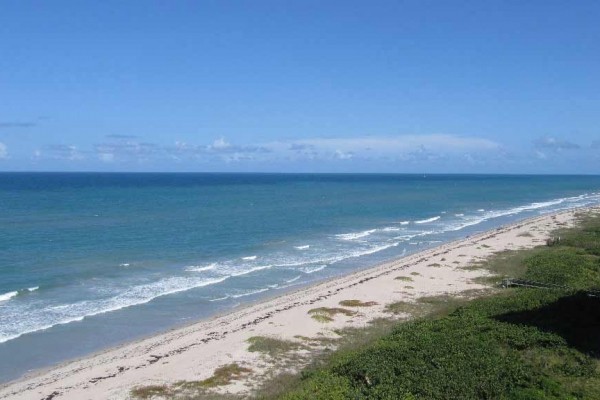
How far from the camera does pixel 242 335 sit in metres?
27.0

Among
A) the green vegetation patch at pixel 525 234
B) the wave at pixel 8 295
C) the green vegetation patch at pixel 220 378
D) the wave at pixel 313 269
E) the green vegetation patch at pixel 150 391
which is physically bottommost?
the wave at pixel 313 269

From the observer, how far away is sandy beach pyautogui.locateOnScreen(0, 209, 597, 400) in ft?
70.4

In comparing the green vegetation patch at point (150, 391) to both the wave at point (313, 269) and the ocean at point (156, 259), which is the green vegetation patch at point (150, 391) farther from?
the wave at point (313, 269)

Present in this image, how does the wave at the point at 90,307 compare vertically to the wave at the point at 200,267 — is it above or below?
below

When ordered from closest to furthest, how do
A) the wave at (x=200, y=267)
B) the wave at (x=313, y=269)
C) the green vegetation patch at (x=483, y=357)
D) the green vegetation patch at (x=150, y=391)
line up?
the green vegetation patch at (x=483, y=357) < the green vegetation patch at (x=150, y=391) < the wave at (x=200, y=267) < the wave at (x=313, y=269)

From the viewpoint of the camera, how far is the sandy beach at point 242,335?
2145cm

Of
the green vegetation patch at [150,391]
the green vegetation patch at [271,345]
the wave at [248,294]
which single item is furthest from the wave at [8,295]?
the green vegetation patch at [150,391]

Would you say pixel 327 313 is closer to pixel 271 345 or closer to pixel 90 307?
pixel 271 345

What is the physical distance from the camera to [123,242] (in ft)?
185

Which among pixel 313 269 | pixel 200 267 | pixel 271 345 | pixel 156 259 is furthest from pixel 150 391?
pixel 156 259

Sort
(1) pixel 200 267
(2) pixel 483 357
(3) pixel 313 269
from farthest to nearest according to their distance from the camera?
(3) pixel 313 269, (1) pixel 200 267, (2) pixel 483 357

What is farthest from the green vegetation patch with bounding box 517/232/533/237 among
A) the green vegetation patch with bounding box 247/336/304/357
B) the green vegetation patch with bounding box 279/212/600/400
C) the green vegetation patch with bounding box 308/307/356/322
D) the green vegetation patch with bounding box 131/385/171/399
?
the green vegetation patch with bounding box 131/385/171/399

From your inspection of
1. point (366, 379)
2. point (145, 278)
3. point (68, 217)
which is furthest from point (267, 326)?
point (68, 217)

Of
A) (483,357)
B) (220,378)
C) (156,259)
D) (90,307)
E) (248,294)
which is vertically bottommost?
(248,294)
